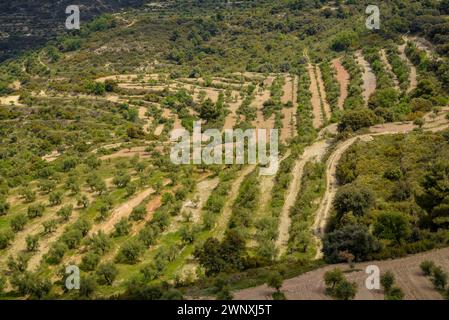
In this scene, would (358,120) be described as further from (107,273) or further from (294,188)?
(107,273)

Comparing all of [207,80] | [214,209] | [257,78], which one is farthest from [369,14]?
[214,209]

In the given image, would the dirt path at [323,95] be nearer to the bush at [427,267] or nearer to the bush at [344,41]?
the bush at [344,41]

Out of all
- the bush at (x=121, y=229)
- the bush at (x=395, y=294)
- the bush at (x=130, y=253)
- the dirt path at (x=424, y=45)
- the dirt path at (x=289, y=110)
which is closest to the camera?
the bush at (x=395, y=294)

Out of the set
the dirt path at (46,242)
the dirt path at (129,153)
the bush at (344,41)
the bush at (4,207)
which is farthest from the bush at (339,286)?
the bush at (344,41)

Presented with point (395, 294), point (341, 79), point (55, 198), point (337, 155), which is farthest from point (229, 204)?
point (341, 79)

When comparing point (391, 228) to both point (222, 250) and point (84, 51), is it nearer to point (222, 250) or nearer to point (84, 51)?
point (222, 250)

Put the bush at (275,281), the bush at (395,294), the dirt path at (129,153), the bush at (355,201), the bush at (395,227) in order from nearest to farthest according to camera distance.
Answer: the bush at (395,294), the bush at (275,281), the bush at (395,227), the bush at (355,201), the dirt path at (129,153)
